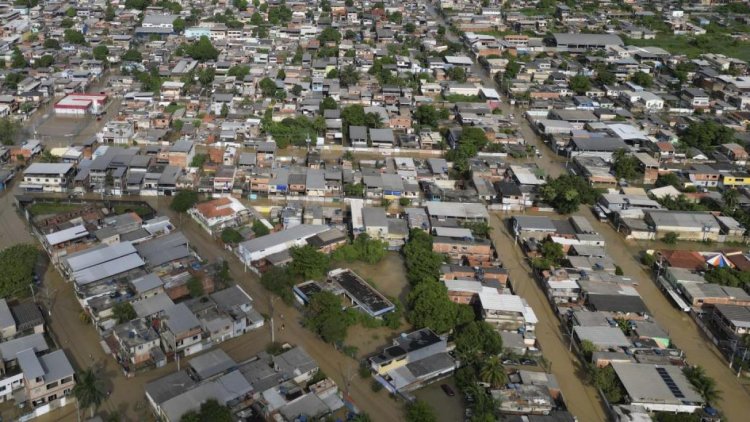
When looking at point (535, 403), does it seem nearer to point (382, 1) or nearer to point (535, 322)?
→ point (535, 322)

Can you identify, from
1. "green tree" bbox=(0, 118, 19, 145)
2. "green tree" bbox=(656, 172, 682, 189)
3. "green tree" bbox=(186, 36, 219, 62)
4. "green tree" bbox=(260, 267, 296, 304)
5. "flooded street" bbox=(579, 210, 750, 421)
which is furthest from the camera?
"green tree" bbox=(186, 36, 219, 62)

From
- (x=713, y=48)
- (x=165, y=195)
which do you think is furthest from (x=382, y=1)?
(x=165, y=195)

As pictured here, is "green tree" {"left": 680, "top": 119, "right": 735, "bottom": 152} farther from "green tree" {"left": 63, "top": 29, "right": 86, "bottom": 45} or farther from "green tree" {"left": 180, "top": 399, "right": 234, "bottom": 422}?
"green tree" {"left": 63, "top": 29, "right": 86, "bottom": 45}

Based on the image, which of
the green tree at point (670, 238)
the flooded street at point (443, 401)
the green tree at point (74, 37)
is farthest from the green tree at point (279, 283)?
the green tree at point (74, 37)

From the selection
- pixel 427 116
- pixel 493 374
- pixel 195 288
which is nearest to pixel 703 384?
pixel 493 374

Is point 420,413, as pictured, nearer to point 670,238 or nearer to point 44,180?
point 670,238

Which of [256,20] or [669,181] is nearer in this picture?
[669,181]

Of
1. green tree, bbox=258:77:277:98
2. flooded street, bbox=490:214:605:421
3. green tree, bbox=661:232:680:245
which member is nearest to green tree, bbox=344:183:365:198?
flooded street, bbox=490:214:605:421
